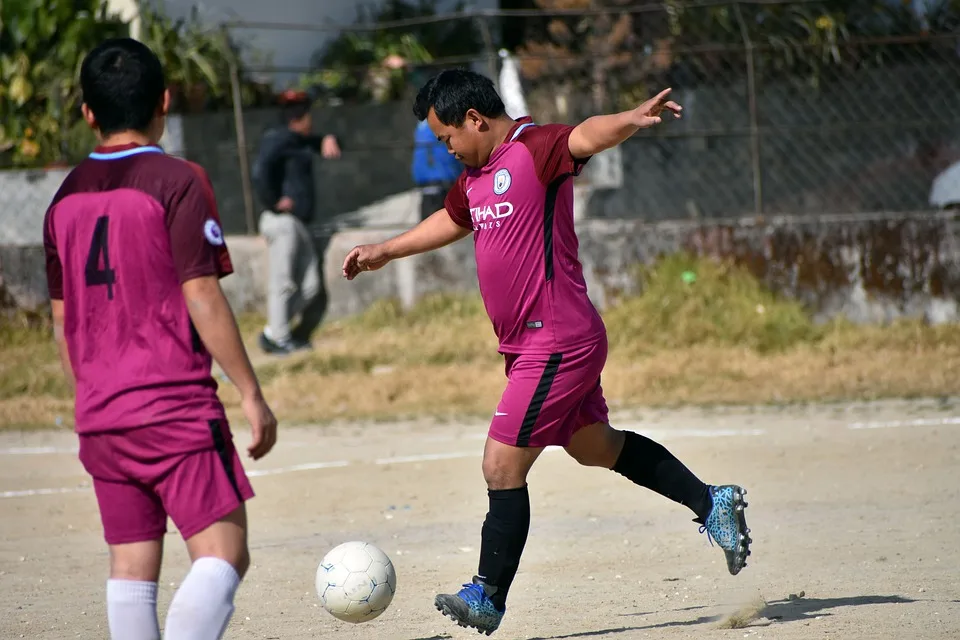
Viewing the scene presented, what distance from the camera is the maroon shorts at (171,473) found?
10.2 feet

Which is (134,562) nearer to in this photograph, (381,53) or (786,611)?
(786,611)

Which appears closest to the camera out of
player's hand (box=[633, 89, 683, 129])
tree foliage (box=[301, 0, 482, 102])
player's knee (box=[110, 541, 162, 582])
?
player's knee (box=[110, 541, 162, 582])

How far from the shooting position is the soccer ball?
Answer: 425cm

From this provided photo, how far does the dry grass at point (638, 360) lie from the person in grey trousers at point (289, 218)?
35 centimetres

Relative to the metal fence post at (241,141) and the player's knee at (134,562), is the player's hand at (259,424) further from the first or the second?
the metal fence post at (241,141)

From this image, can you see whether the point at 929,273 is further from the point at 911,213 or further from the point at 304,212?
the point at 304,212

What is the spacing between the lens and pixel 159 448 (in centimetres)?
312

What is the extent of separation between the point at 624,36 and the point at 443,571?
8.24 meters

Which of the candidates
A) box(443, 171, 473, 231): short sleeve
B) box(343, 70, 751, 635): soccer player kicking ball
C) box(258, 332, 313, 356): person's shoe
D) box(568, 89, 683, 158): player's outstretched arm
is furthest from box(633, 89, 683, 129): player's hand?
box(258, 332, 313, 356): person's shoe

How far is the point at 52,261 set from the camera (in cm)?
328

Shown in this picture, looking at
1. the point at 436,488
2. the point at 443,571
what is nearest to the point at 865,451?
the point at 436,488

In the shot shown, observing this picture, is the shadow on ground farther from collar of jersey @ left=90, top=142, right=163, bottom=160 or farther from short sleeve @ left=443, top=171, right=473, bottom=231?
collar of jersey @ left=90, top=142, right=163, bottom=160

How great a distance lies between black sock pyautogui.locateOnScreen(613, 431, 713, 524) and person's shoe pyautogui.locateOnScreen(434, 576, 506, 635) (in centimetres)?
73

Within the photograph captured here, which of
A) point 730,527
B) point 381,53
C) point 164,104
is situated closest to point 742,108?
point 381,53
